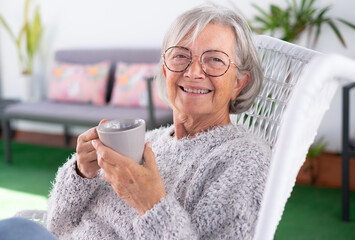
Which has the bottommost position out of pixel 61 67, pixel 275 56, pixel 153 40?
pixel 61 67

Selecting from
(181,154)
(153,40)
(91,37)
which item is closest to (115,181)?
(181,154)

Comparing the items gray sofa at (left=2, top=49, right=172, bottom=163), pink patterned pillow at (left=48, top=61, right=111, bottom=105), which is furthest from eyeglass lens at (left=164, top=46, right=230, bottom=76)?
pink patterned pillow at (left=48, top=61, right=111, bottom=105)

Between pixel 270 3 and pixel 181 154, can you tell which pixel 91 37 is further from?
pixel 181 154

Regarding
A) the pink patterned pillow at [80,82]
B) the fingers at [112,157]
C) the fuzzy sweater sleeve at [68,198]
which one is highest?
the fingers at [112,157]

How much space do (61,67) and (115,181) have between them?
11.4 feet

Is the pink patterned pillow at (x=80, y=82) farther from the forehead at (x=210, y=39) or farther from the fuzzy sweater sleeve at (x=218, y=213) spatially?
the fuzzy sweater sleeve at (x=218, y=213)

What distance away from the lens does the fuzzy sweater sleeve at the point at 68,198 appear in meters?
1.20

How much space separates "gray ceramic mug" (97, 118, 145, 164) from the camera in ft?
3.01

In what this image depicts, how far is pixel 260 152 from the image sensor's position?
105cm

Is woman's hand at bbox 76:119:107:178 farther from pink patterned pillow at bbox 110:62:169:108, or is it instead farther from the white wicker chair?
pink patterned pillow at bbox 110:62:169:108

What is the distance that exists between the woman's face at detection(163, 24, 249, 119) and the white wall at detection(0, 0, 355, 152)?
2440 millimetres

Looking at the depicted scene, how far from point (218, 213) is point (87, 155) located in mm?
352

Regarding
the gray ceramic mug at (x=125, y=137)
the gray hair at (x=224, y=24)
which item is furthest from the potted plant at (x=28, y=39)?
the gray ceramic mug at (x=125, y=137)

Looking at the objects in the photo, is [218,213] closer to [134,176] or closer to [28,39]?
[134,176]
